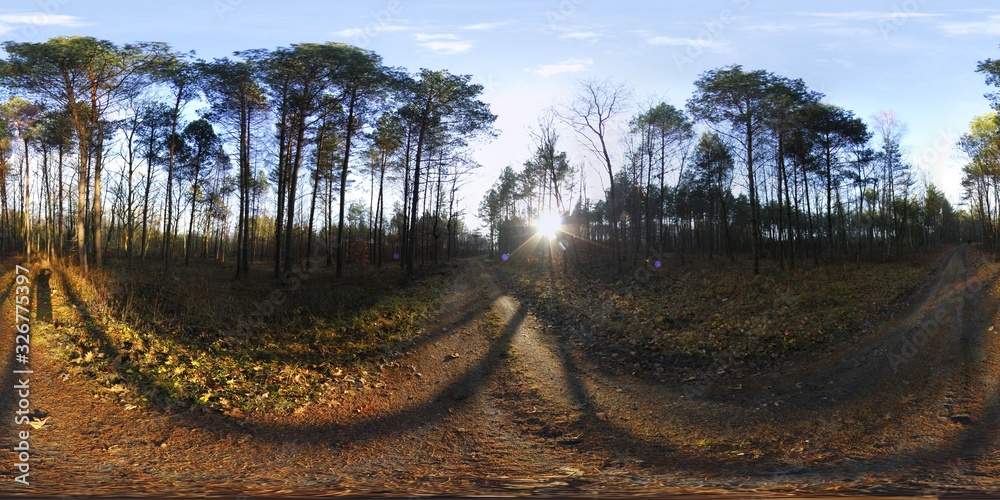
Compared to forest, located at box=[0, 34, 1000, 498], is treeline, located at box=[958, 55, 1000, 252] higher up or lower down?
higher up

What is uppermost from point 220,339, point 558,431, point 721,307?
point 721,307

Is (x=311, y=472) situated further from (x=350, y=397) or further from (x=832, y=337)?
(x=832, y=337)

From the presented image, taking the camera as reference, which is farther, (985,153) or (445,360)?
(985,153)

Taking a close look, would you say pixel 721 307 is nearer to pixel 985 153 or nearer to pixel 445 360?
pixel 445 360

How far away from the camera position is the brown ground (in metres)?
5.10

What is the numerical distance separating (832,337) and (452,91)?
2014 centimetres

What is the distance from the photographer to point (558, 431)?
7.27 meters

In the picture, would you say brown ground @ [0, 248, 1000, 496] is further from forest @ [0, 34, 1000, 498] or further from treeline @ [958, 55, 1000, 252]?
treeline @ [958, 55, 1000, 252]

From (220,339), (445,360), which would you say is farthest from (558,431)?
(220,339)

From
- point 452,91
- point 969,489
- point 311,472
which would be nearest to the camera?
point 969,489

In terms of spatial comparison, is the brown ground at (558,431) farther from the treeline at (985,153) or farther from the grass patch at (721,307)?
the treeline at (985,153)

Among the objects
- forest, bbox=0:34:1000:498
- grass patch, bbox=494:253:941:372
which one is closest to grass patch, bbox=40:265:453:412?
forest, bbox=0:34:1000:498

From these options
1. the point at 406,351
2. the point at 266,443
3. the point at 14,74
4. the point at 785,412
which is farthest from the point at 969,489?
the point at 14,74

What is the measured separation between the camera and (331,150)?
91.9 feet
